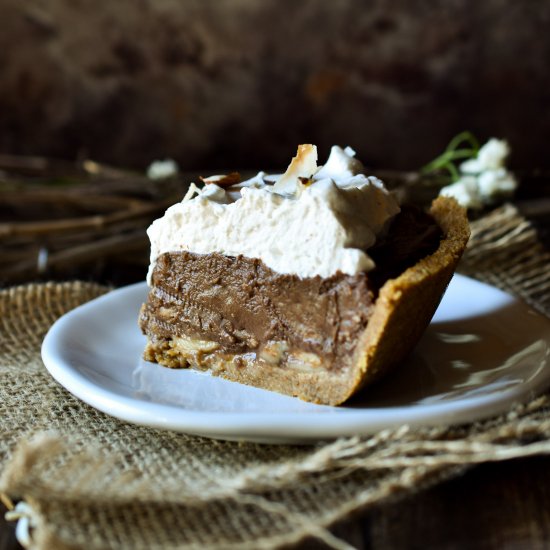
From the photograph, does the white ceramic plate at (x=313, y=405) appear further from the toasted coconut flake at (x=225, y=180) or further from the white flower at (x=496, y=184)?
the white flower at (x=496, y=184)

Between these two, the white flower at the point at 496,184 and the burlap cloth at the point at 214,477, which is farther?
the white flower at the point at 496,184

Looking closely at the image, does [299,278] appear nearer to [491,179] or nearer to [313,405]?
[313,405]

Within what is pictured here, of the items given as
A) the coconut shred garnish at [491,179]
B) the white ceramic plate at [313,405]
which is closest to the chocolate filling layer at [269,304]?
the white ceramic plate at [313,405]

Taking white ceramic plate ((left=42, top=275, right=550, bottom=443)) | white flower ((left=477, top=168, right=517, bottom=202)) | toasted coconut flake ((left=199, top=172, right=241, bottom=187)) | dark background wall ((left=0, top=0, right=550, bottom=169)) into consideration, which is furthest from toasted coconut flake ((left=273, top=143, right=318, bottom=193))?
dark background wall ((left=0, top=0, right=550, bottom=169))

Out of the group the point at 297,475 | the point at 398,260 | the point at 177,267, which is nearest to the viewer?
the point at 297,475

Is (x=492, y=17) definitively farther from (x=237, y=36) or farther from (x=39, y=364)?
(x=39, y=364)

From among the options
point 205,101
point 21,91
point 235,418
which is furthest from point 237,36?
point 235,418

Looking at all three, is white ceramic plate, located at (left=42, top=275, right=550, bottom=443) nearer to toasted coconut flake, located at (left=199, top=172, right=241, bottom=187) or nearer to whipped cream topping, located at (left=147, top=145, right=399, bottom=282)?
whipped cream topping, located at (left=147, top=145, right=399, bottom=282)
